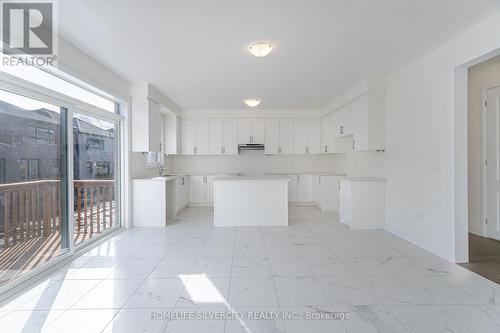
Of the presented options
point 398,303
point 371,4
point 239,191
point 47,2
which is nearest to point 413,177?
point 398,303

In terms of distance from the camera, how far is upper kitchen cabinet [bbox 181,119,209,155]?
6.42 m

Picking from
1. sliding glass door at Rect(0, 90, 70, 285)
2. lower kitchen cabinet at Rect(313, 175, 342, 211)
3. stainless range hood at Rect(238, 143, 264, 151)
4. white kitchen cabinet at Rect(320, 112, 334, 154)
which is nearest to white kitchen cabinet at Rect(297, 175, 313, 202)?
lower kitchen cabinet at Rect(313, 175, 342, 211)

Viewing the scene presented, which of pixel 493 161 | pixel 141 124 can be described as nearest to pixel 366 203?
pixel 493 161

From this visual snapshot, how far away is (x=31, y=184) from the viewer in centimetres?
254

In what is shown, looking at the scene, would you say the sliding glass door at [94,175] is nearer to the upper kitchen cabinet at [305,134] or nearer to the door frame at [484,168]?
the upper kitchen cabinet at [305,134]

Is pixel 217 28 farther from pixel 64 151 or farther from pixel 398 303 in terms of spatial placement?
pixel 398 303

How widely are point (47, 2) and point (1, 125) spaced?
1.18m

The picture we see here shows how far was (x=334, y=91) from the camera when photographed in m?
4.84

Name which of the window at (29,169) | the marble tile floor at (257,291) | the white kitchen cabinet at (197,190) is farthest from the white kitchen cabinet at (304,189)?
the window at (29,169)

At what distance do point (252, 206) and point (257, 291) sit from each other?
2341 millimetres

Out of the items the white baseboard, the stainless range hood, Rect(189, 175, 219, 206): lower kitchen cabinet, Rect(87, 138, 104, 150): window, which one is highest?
the stainless range hood

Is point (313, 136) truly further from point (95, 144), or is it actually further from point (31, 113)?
point (31, 113)

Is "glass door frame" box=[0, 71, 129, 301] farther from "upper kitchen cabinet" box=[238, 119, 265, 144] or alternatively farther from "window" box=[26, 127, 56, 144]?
"upper kitchen cabinet" box=[238, 119, 265, 144]

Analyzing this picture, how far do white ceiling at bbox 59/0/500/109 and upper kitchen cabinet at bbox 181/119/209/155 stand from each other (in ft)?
7.37
